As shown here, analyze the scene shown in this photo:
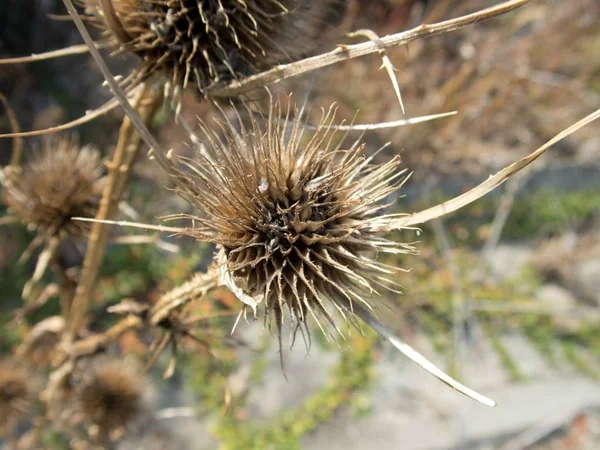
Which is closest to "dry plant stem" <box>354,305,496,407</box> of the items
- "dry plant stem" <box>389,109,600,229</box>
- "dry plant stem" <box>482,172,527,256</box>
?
"dry plant stem" <box>389,109,600,229</box>

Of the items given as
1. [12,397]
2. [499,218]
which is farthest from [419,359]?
[499,218]

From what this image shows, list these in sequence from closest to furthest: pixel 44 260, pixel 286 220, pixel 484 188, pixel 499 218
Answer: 1. pixel 484 188
2. pixel 286 220
3. pixel 44 260
4. pixel 499 218

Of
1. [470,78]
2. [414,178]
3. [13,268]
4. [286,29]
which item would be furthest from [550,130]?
[13,268]

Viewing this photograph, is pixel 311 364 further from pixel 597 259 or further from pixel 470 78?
pixel 597 259

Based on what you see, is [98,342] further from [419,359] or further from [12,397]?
[419,359]

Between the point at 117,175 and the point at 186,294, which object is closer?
the point at 186,294

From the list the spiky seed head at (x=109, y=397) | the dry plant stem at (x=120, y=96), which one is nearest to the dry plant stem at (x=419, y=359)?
the dry plant stem at (x=120, y=96)

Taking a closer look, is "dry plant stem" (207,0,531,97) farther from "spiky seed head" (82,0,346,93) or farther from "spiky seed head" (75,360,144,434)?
"spiky seed head" (75,360,144,434)
